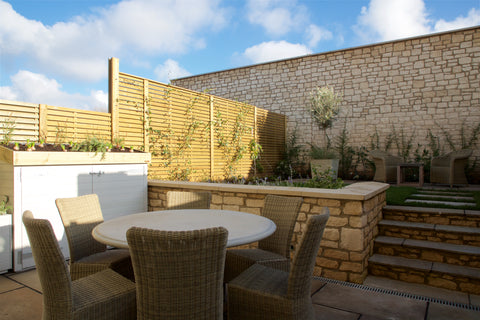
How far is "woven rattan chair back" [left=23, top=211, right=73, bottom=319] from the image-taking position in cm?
151

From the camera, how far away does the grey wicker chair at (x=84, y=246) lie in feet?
7.55

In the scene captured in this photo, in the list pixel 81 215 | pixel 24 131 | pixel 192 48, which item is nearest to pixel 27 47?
pixel 192 48

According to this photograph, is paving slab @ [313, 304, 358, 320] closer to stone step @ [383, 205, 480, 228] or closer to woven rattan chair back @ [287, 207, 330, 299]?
woven rattan chair back @ [287, 207, 330, 299]

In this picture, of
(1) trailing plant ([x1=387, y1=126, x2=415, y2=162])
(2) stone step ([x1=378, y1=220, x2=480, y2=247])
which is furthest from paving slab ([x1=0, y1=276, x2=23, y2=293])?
(1) trailing plant ([x1=387, y1=126, x2=415, y2=162])

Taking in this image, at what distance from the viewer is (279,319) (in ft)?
5.69

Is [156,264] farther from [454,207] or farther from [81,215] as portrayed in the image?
[454,207]

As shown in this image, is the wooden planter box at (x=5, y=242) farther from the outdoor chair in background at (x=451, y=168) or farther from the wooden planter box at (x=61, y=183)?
the outdoor chair in background at (x=451, y=168)

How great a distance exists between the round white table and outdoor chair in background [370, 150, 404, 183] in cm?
582

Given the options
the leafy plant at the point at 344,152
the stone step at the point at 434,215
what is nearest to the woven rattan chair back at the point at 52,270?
the stone step at the point at 434,215

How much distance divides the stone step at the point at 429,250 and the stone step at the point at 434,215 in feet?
1.25

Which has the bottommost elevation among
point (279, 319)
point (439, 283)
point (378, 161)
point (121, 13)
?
point (439, 283)

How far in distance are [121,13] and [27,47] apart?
10276 mm

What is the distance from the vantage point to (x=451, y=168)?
20.9 feet

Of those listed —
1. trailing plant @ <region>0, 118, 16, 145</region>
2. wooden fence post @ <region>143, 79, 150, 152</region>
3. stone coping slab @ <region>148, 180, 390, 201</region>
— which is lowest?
stone coping slab @ <region>148, 180, 390, 201</region>
